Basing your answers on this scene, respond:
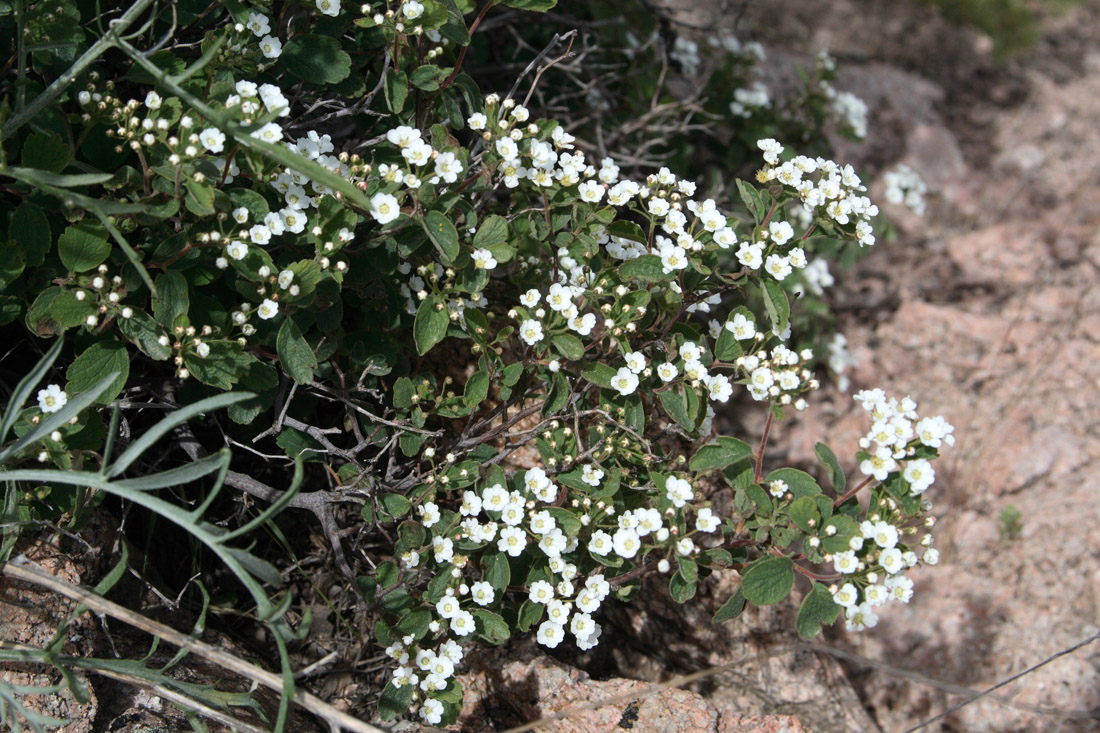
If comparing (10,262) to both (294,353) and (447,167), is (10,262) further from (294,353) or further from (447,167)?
(447,167)

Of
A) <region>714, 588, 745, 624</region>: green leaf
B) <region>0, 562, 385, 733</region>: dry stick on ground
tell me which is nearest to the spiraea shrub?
<region>714, 588, 745, 624</region>: green leaf

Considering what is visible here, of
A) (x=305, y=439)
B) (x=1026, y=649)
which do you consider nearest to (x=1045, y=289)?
(x=1026, y=649)

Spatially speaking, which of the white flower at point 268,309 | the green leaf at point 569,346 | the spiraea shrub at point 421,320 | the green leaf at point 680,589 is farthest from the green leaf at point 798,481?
the white flower at point 268,309

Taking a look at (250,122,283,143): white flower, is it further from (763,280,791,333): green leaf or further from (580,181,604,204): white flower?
(763,280,791,333): green leaf

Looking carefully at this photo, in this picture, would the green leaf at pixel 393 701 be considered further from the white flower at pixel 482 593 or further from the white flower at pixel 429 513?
the white flower at pixel 429 513

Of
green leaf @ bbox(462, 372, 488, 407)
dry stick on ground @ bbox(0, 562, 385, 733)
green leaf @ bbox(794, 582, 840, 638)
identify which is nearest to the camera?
dry stick on ground @ bbox(0, 562, 385, 733)

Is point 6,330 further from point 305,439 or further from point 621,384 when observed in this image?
point 621,384

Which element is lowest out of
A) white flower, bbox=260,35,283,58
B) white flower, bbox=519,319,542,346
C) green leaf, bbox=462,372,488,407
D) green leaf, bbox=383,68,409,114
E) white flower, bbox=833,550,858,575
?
white flower, bbox=833,550,858,575
